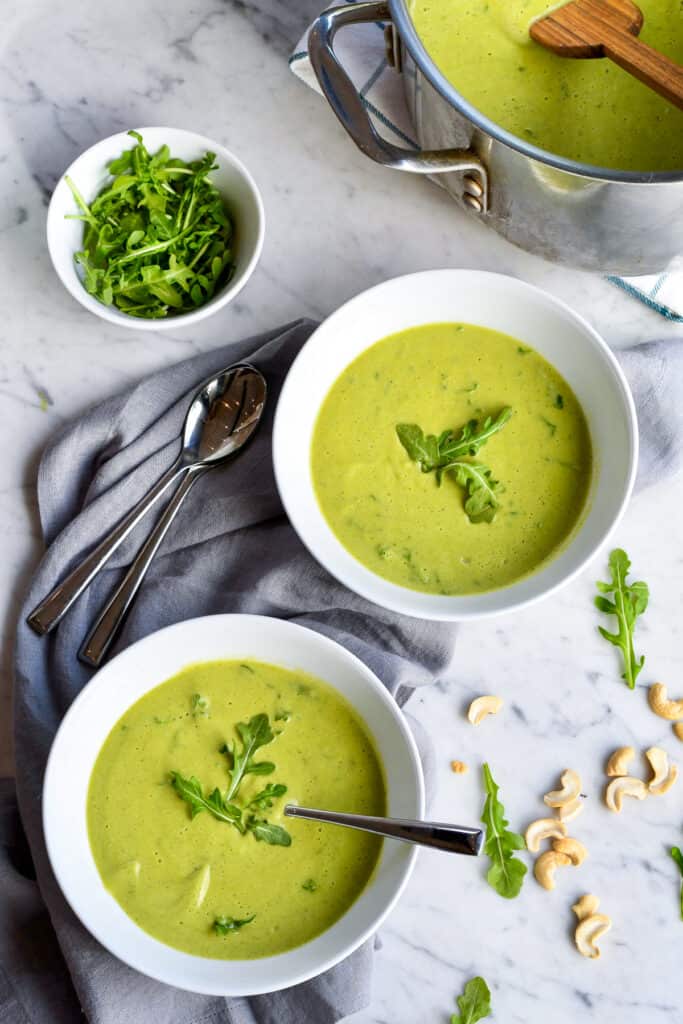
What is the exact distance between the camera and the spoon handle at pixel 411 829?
6.57 ft

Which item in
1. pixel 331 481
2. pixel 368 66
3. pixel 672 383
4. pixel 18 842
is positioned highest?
pixel 368 66

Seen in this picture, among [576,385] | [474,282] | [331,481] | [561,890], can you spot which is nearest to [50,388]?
[331,481]

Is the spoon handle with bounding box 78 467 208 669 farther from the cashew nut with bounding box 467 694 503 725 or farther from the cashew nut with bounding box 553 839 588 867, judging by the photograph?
the cashew nut with bounding box 553 839 588 867

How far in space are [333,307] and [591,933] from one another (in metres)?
1.31

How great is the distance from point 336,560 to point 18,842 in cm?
84

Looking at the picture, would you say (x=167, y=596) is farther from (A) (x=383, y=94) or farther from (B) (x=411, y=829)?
(A) (x=383, y=94)

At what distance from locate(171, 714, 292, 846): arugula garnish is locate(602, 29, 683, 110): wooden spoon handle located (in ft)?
4.07

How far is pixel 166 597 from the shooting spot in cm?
235

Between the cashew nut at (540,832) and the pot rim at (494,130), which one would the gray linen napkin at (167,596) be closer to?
the cashew nut at (540,832)

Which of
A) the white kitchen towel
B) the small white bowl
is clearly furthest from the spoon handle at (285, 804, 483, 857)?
the white kitchen towel

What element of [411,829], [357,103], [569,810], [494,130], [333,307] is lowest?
[569,810]

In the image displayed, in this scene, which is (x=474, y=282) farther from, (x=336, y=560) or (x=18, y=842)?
(x=18, y=842)

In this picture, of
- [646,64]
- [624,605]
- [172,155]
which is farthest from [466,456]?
[172,155]

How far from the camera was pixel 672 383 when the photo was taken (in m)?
2.36
